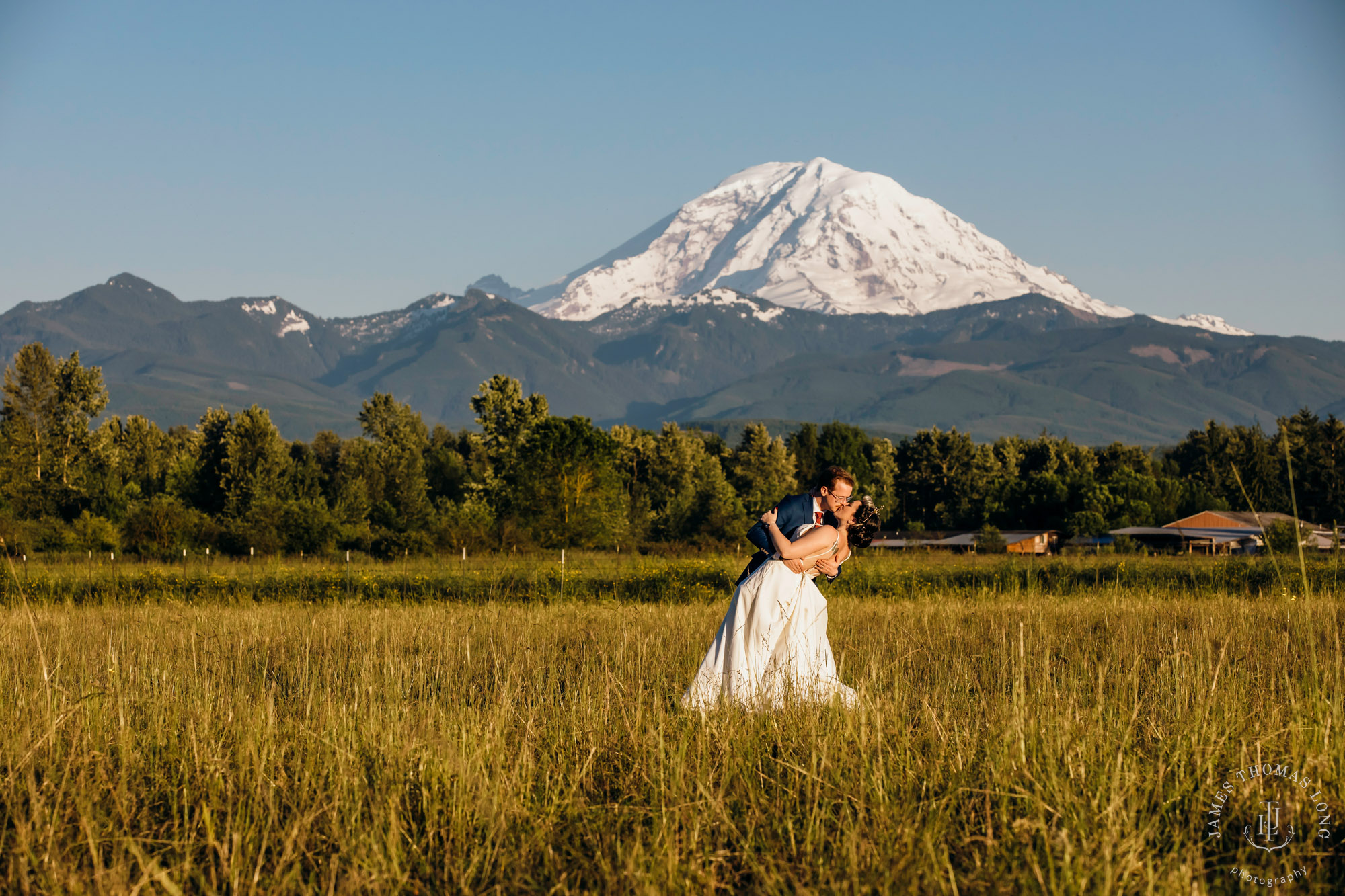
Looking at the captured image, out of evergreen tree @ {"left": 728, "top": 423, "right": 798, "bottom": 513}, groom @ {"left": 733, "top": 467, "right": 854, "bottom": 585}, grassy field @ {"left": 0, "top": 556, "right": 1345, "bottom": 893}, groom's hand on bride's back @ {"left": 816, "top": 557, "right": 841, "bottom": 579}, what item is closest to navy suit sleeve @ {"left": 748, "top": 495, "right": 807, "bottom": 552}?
groom @ {"left": 733, "top": 467, "right": 854, "bottom": 585}

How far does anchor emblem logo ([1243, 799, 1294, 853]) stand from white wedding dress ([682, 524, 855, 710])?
8.67 ft

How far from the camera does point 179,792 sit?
4801 millimetres

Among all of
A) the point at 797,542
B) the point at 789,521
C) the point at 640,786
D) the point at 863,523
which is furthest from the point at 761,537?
the point at 640,786

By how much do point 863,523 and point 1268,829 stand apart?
11.1 feet

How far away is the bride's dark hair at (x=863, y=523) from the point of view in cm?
721

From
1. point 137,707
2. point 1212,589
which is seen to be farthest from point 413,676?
point 1212,589

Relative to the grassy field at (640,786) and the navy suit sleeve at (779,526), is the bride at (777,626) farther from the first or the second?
the grassy field at (640,786)

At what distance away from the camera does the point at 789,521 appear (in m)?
7.27

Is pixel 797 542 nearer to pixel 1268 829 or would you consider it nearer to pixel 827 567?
pixel 827 567

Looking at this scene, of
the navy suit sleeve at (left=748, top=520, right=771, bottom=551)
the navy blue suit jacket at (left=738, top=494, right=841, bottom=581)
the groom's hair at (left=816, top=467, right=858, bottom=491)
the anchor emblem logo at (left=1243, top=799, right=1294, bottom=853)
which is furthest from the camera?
the groom's hair at (left=816, top=467, right=858, bottom=491)

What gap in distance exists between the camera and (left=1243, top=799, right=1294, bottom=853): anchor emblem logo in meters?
4.12

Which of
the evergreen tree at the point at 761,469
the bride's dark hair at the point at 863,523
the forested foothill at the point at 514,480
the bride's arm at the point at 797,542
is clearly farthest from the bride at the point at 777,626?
the evergreen tree at the point at 761,469

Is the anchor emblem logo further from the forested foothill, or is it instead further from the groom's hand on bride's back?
the forested foothill

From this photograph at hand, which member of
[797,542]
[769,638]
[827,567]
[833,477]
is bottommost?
[769,638]
